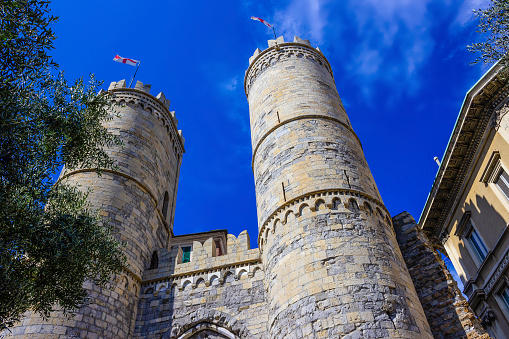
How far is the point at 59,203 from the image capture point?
8.22 m

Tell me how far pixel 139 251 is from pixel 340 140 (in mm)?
6786

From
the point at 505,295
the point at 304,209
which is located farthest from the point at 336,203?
the point at 505,295

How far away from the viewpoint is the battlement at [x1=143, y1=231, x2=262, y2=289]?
11359 millimetres

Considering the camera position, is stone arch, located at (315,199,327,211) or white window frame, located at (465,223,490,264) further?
white window frame, located at (465,223,490,264)

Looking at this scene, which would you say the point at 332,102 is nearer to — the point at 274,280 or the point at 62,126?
the point at 274,280

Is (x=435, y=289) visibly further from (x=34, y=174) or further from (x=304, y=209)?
(x=34, y=174)

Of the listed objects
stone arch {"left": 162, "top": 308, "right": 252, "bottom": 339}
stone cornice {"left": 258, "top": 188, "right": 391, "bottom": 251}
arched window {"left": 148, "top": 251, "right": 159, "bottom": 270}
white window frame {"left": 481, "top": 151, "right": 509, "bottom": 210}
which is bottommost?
stone arch {"left": 162, "top": 308, "right": 252, "bottom": 339}

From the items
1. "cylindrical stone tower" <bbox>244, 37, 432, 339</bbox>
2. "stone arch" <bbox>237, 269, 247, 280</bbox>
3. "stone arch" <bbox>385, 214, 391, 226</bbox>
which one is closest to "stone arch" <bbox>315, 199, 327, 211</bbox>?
"cylindrical stone tower" <bbox>244, 37, 432, 339</bbox>

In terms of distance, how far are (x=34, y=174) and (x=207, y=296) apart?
5.72 meters

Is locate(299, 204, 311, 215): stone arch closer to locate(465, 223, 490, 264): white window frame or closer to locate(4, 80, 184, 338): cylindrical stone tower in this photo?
Answer: locate(4, 80, 184, 338): cylindrical stone tower

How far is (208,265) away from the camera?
11656mm

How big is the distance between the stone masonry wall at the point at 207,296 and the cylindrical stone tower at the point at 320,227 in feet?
3.11

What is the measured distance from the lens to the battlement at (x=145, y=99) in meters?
16.6

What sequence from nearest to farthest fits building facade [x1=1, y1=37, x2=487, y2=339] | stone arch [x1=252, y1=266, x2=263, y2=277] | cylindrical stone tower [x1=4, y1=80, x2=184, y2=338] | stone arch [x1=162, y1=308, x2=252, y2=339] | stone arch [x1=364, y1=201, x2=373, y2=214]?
building facade [x1=1, y1=37, x2=487, y2=339]
cylindrical stone tower [x1=4, y1=80, x2=184, y2=338]
stone arch [x1=364, y1=201, x2=373, y2=214]
stone arch [x1=162, y1=308, x2=252, y2=339]
stone arch [x1=252, y1=266, x2=263, y2=277]
